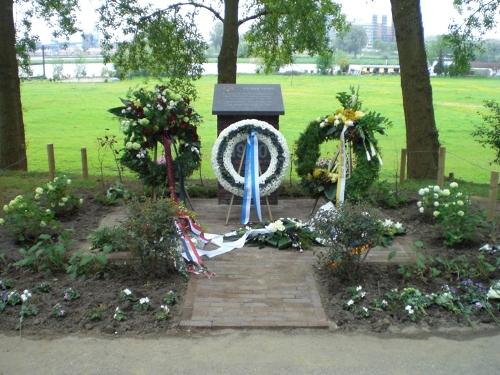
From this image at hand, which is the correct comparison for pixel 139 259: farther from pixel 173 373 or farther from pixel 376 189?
pixel 376 189

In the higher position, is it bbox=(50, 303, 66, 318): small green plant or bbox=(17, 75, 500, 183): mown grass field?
bbox=(50, 303, 66, 318): small green plant

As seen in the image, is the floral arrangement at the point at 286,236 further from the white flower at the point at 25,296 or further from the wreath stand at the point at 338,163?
the white flower at the point at 25,296

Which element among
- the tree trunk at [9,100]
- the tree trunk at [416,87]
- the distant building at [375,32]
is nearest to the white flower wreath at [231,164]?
the tree trunk at [416,87]

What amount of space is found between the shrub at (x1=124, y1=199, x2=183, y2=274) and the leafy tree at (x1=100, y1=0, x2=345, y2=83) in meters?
8.48

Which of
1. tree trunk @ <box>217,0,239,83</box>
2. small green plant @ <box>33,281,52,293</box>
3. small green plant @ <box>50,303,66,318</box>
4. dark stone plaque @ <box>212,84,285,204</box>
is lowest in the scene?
small green plant @ <box>50,303,66,318</box>

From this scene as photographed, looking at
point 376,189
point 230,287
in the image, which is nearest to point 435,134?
point 376,189

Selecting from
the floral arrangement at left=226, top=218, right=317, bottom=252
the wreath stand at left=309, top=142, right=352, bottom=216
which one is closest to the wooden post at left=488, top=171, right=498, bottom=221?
the wreath stand at left=309, top=142, right=352, bottom=216

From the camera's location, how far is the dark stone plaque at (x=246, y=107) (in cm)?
A: 896

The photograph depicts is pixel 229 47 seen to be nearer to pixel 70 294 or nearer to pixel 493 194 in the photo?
pixel 493 194

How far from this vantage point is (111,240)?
6773mm

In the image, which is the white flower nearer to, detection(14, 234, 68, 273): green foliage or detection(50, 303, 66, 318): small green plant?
detection(50, 303, 66, 318): small green plant

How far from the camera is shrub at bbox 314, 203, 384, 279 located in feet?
19.0

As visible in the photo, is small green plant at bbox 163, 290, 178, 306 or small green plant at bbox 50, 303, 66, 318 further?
small green plant at bbox 163, 290, 178, 306

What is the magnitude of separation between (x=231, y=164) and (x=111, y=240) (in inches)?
99.1
